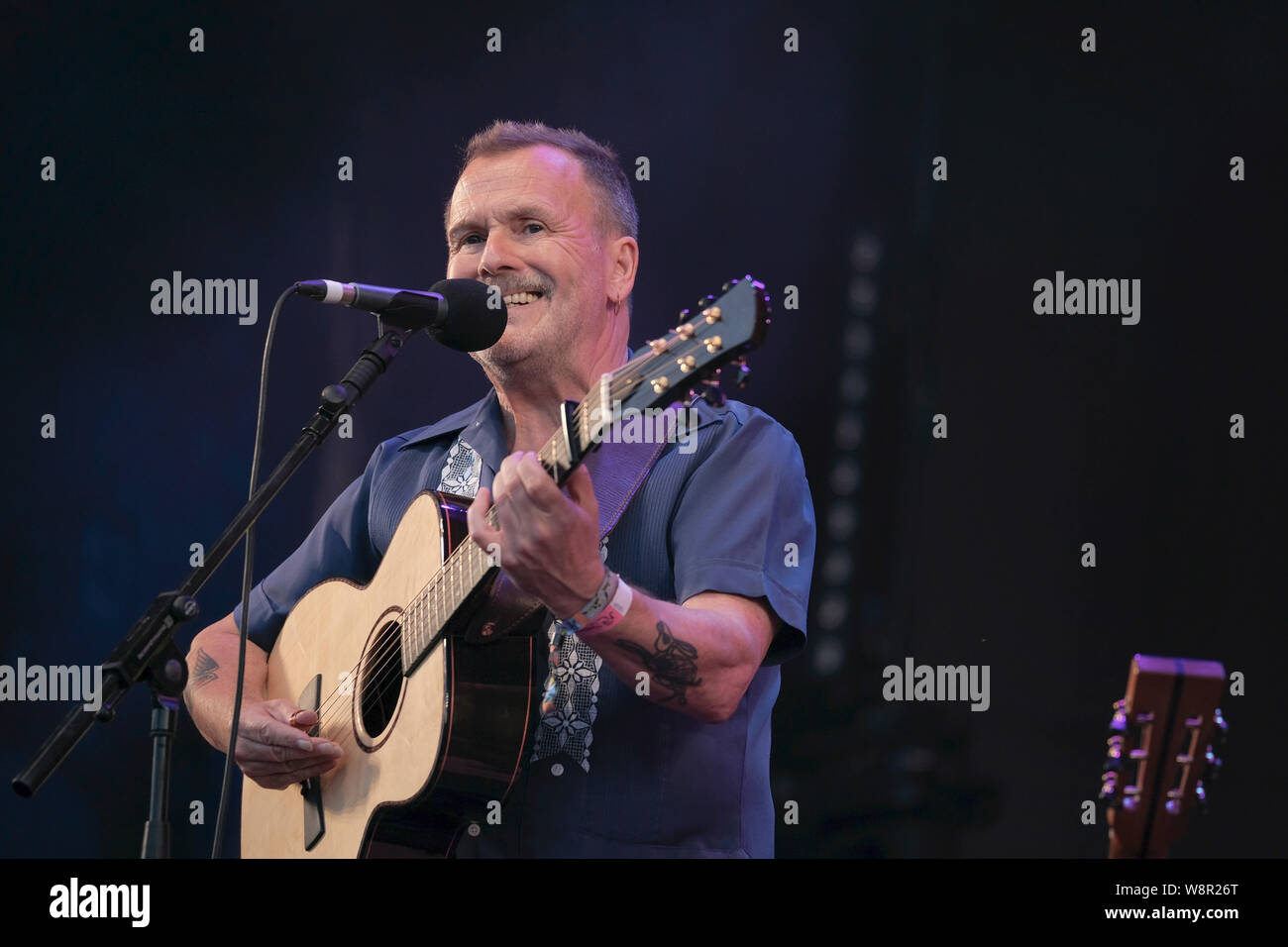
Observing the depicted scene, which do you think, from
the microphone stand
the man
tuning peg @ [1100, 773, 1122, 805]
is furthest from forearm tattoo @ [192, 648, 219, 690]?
tuning peg @ [1100, 773, 1122, 805]

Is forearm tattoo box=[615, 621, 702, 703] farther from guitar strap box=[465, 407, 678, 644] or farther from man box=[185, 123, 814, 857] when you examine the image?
guitar strap box=[465, 407, 678, 644]

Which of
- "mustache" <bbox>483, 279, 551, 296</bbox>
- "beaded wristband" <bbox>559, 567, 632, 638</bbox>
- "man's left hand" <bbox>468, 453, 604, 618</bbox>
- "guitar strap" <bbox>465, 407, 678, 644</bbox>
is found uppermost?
"mustache" <bbox>483, 279, 551, 296</bbox>

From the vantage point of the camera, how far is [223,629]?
3074 millimetres

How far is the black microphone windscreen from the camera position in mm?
2316

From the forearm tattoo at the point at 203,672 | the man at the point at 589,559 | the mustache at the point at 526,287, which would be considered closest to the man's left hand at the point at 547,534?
the man at the point at 589,559

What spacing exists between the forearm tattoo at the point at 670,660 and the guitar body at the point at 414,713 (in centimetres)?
21

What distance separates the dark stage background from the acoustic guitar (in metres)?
0.97

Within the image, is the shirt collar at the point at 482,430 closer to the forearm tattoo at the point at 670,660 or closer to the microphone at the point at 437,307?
the microphone at the point at 437,307

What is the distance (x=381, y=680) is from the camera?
252 centimetres

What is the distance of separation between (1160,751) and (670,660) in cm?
79

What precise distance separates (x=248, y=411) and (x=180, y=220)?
558 millimetres

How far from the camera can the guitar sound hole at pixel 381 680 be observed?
2479mm

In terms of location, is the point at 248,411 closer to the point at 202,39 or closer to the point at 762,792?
the point at 202,39

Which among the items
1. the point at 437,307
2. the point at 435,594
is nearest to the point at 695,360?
the point at 437,307
